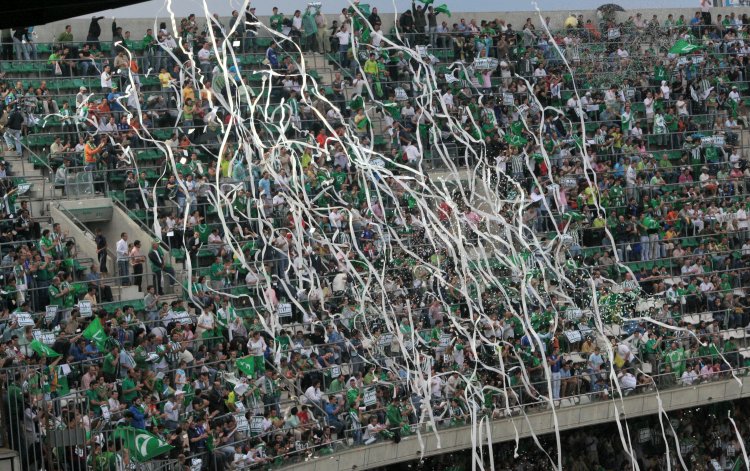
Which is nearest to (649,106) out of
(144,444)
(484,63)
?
(484,63)

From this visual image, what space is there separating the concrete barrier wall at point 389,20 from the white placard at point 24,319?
5731 mm

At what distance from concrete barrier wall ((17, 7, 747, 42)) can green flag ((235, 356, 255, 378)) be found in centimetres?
553

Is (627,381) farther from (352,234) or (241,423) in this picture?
(241,423)

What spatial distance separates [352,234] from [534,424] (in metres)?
3.39

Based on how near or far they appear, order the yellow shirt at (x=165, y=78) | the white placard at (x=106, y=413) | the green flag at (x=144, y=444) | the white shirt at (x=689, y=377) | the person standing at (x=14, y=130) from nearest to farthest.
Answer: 1. the green flag at (x=144, y=444)
2. the white placard at (x=106, y=413)
3. the person standing at (x=14, y=130)
4. the white shirt at (x=689, y=377)
5. the yellow shirt at (x=165, y=78)

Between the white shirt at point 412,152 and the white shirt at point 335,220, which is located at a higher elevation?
the white shirt at point 412,152

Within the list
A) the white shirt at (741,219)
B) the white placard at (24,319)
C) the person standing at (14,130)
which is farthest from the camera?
the white shirt at (741,219)

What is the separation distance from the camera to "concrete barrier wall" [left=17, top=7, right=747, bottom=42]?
2261 cm

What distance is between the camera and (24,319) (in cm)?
1653

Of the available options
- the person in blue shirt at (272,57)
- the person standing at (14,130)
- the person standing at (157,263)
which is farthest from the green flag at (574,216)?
the person standing at (14,130)

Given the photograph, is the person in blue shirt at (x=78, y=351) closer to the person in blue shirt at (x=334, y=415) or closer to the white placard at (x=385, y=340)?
the person in blue shirt at (x=334, y=415)

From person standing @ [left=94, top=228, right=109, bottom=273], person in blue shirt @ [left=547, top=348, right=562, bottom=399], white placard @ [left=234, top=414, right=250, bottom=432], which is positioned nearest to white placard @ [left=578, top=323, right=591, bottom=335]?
person in blue shirt @ [left=547, top=348, right=562, bottom=399]

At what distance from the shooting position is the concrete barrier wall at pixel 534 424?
699 inches

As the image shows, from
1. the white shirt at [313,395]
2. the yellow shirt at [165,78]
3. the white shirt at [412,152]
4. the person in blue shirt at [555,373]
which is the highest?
the yellow shirt at [165,78]
